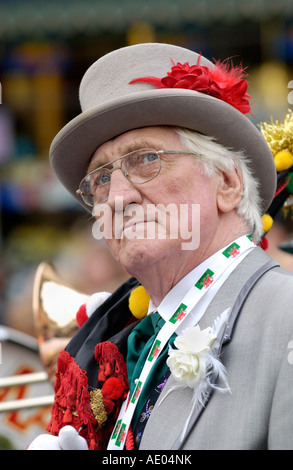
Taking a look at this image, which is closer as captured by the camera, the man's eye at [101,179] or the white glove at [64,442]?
the white glove at [64,442]

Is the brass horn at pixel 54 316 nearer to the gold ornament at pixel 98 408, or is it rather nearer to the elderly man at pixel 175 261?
the elderly man at pixel 175 261

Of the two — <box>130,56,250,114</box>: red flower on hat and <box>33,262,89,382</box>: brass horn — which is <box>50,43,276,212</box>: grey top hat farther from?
<box>33,262,89,382</box>: brass horn

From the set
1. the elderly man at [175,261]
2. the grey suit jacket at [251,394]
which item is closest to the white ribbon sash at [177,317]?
the elderly man at [175,261]

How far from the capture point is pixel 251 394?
1525 mm

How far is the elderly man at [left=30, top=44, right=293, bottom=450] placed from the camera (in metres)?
1.59

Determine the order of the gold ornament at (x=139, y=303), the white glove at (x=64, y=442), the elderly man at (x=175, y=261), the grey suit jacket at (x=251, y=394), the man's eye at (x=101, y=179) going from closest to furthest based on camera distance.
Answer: the grey suit jacket at (x=251, y=394), the elderly man at (x=175, y=261), the white glove at (x=64, y=442), the man's eye at (x=101, y=179), the gold ornament at (x=139, y=303)

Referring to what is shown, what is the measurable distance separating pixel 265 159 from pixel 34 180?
493 centimetres

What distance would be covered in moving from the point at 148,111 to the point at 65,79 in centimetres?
→ 515

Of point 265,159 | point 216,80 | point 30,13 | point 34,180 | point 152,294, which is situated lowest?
point 34,180

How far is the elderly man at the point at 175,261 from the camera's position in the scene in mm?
1587

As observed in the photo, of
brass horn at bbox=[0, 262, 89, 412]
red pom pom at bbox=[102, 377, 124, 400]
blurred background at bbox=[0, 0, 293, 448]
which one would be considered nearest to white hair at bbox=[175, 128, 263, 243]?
red pom pom at bbox=[102, 377, 124, 400]

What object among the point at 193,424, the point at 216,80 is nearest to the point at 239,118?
the point at 216,80
